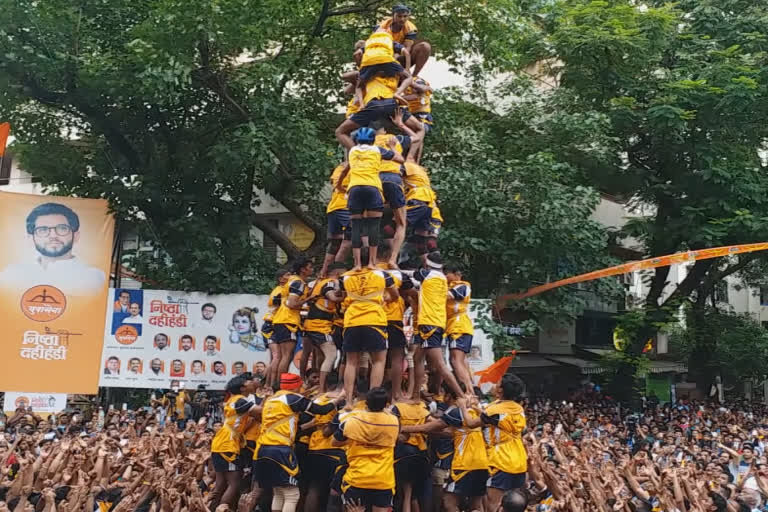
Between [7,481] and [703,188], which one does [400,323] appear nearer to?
[7,481]

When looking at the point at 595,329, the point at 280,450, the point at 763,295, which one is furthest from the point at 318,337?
the point at 763,295

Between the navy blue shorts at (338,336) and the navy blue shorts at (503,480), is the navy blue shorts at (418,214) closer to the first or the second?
the navy blue shorts at (338,336)

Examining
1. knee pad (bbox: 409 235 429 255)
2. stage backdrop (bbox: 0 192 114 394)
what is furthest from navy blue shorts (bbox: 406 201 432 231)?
stage backdrop (bbox: 0 192 114 394)

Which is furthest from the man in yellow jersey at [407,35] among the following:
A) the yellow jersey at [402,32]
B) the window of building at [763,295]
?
the window of building at [763,295]

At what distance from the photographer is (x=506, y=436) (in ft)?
22.1

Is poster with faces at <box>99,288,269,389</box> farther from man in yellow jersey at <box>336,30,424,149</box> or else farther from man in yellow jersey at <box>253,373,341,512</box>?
man in yellow jersey at <box>253,373,341,512</box>

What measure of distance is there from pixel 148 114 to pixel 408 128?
887 cm

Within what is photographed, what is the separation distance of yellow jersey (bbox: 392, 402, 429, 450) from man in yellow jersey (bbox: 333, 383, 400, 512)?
960 mm

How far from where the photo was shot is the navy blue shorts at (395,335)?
8.10m

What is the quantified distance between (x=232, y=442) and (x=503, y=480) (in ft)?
8.74

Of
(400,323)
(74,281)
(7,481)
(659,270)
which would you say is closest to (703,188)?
(659,270)

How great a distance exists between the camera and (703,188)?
17.8m

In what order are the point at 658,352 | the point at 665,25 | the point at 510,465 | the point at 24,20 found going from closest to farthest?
the point at 510,465
the point at 24,20
the point at 665,25
the point at 658,352

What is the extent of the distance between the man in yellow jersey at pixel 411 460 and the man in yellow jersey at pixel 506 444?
74 centimetres
